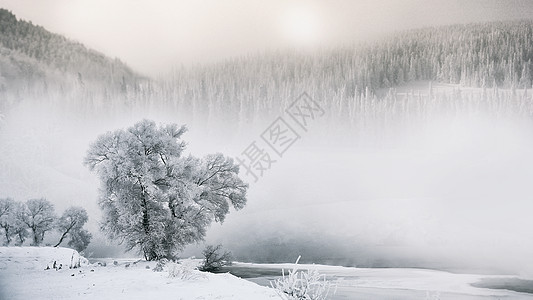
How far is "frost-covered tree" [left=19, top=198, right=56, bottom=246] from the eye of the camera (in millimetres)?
46481

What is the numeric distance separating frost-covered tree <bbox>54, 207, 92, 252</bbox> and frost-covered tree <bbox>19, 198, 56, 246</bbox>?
981mm

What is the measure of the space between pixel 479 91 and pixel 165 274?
88.2m

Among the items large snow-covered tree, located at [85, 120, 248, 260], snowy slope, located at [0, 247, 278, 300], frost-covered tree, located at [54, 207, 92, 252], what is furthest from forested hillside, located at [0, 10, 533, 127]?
snowy slope, located at [0, 247, 278, 300]

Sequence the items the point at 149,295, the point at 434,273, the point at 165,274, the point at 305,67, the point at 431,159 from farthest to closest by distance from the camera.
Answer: the point at 305,67, the point at 431,159, the point at 434,273, the point at 165,274, the point at 149,295

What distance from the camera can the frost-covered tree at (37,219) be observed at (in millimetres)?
46481

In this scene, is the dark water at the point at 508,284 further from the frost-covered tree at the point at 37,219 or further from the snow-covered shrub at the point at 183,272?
the frost-covered tree at the point at 37,219

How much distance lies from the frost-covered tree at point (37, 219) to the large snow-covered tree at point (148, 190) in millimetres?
24705

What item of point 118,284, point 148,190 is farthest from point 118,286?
point 148,190

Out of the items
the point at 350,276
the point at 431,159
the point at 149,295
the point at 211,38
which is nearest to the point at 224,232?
the point at 350,276

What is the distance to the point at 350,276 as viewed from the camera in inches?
1379

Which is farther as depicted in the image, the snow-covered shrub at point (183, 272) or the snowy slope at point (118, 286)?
the snow-covered shrub at point (183, 272)

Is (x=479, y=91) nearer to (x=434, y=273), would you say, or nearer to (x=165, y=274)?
(x=434, y=273)

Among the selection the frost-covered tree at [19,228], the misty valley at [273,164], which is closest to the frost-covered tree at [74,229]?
the misty valley at [273,164]
